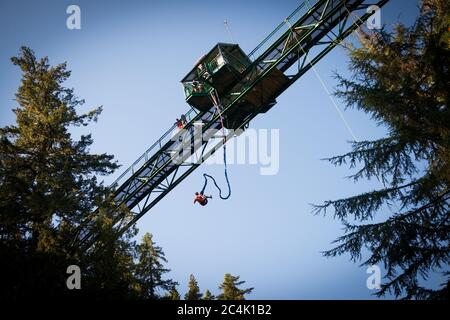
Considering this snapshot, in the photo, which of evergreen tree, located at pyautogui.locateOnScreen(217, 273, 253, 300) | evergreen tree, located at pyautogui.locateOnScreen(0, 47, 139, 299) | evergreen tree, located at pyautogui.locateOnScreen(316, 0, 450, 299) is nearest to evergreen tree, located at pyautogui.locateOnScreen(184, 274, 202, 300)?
evergreen tree, located at pyautogui.locateOnScreen(217, 273, 253, 300)

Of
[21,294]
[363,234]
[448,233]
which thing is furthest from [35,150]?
[448,233]

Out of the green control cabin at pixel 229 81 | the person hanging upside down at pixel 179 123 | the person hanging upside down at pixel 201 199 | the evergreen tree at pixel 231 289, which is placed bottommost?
the evergreen tree at pixel 231 289

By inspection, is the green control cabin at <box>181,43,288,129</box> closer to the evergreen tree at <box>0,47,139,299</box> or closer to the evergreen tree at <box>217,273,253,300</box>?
the evergreen tree at <box>0,47,139,299</box>

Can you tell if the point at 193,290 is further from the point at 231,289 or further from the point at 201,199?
the point at 201,199

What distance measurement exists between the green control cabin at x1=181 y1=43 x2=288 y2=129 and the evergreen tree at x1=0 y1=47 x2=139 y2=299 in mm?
4931

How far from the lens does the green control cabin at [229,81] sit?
1202 centimetres

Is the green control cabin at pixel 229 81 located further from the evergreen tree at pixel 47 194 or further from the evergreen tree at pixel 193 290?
the evergreen tree at pixel 193 290

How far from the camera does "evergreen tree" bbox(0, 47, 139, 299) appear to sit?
855cm

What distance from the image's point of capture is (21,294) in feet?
25.8

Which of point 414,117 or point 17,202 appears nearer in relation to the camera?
point 414,117

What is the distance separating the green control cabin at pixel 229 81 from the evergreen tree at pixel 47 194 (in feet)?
16.2

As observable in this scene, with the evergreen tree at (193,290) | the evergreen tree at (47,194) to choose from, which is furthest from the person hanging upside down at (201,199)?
the evergreen tree at (193,290)
